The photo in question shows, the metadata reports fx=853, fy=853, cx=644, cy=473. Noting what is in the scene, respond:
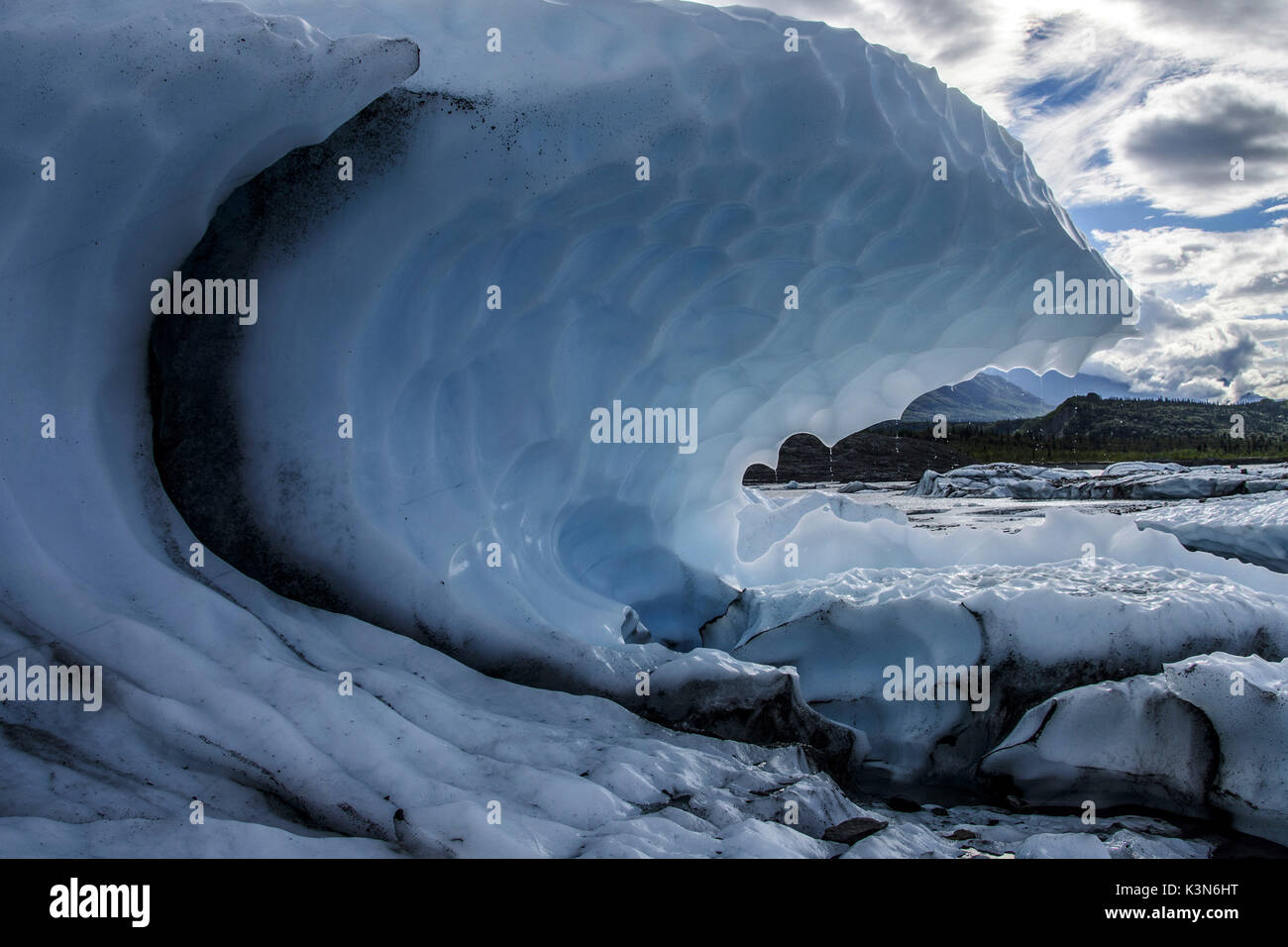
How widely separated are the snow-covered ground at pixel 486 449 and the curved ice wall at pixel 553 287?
0.02 meters

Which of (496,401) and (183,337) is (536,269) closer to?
(496,401)

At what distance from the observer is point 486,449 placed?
4914 millimetres

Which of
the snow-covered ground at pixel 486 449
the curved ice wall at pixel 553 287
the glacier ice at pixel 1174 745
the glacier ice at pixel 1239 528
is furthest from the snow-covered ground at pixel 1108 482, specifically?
the glacier ice at pixel 1174 745

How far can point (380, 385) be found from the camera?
171 inches

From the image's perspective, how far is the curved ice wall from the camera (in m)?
4.06

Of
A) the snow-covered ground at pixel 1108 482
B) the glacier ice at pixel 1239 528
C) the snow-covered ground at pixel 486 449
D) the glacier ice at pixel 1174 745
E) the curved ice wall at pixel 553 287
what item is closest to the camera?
the snow-covered ground at pixel 486 449

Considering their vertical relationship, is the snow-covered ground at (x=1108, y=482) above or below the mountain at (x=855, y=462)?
below

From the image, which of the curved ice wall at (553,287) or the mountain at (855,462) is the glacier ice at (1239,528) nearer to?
the curved ice wall at (553,287)

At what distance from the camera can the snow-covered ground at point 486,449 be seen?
9.55 ft

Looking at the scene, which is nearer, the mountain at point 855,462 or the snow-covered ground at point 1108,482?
the snow-covered ground at point 1108,482

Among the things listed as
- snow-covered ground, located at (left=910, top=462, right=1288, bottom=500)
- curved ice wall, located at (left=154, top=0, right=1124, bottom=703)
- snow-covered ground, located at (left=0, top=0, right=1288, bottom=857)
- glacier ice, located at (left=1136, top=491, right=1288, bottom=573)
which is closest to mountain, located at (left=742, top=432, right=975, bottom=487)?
snow-covered ground, located at (left=910, top=462, right=1288, bottom=500)

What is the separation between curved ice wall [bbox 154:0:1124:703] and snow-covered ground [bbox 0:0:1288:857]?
2 centimetres

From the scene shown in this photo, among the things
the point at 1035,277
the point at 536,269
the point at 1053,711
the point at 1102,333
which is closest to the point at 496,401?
the point at 536,269

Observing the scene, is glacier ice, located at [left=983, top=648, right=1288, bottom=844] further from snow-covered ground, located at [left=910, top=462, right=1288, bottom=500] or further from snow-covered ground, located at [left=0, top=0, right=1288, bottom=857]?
snow-covered ground, located at [left=910, top=462, right=1288, bottom=500]
